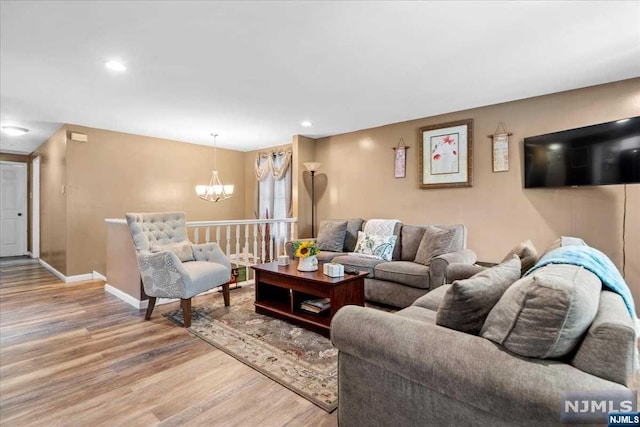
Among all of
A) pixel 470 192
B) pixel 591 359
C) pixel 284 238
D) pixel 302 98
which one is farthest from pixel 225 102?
pixel 591 359

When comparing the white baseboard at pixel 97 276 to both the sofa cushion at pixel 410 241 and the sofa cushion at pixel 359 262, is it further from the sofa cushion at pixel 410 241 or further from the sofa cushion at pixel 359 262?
the sofa cushion at pixel 410 241

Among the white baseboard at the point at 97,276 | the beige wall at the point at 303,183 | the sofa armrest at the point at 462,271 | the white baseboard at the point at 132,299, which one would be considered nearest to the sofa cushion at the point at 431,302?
the sofa armrest at the point at 462,271

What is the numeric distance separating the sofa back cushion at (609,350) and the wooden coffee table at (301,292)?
1665 mm

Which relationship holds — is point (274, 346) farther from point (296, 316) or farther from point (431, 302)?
point (431, 302)

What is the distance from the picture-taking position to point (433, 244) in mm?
3363

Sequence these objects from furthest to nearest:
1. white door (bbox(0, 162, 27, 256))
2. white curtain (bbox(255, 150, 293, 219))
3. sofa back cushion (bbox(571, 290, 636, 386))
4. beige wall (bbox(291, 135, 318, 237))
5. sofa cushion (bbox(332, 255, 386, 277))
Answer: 1. white door (bbox(0, 162, 27, 256))
2. white curtain (bbox(255, 150, 293, 219))
3. beige wall (bbox(291, 135, 318, 237))
4. sofa cushion (bbox(332, 255, 386, 277))
5. sofa back cushion (bbox(571, 290, 636, 386))

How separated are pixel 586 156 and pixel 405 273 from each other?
78.4 inches

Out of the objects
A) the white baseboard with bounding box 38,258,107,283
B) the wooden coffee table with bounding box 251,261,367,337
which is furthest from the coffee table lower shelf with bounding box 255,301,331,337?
the white baseboard with bounding box 38,258,107,283

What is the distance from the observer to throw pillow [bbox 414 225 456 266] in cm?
329

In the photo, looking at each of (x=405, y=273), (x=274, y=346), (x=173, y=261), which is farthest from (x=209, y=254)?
(x=405, y=273)

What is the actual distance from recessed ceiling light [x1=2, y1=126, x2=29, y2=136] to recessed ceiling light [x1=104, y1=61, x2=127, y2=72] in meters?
3.28

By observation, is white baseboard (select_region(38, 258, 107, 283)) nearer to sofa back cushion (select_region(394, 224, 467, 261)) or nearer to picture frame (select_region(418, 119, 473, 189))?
sofa back cushion (select_region(394, 224, 467, 261))

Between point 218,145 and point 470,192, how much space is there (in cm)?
465

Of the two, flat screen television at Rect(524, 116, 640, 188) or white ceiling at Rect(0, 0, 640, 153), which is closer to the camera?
white ceiling at Rect(0, 0, 640, 153)
